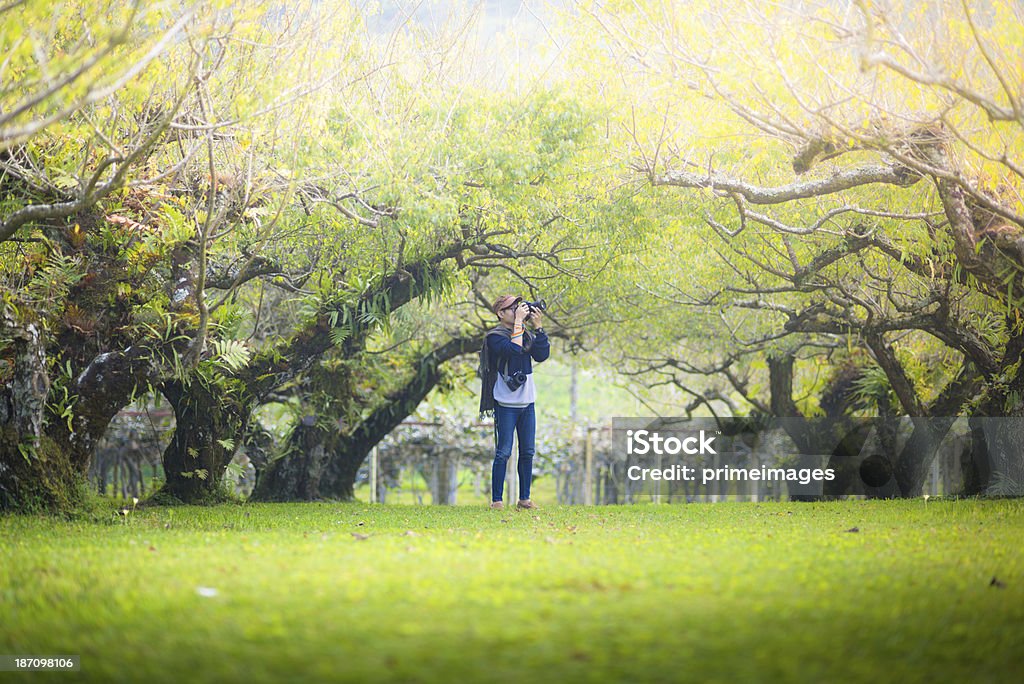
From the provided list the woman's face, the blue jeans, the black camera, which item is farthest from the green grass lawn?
the woman's face

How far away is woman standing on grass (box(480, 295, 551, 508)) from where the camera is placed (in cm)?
928

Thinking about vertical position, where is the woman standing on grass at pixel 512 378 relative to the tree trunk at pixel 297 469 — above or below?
above

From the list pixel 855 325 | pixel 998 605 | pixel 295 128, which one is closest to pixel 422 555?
pixel 998 605

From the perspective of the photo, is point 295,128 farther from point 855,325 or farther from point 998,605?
point 855,325

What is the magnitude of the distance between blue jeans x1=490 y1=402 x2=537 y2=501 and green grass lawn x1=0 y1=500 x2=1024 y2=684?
8.07 ft

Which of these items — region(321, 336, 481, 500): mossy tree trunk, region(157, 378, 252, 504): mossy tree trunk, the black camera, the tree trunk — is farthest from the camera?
region(321, 336, 481, 500): mossy tree trunk

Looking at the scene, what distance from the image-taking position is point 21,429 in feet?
27.0

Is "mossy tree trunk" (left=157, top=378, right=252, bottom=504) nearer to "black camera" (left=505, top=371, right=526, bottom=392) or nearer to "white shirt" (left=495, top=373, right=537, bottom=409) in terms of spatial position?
"white shirt" (left=495, top=373, right=537, bottom=409)

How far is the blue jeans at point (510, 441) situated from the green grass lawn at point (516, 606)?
2459 mm

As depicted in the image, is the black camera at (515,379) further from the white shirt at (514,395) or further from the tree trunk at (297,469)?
the tree trunk at (297,469)

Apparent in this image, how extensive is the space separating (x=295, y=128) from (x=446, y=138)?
5.67 ft

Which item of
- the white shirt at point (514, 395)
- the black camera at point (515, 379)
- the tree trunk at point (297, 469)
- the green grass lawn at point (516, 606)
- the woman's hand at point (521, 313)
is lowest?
the green grass lawn at point (516, 606)

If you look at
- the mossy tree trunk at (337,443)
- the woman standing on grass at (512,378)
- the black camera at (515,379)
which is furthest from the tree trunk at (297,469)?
the black camera at (515,379)

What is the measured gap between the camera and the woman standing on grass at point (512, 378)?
9.28 m
